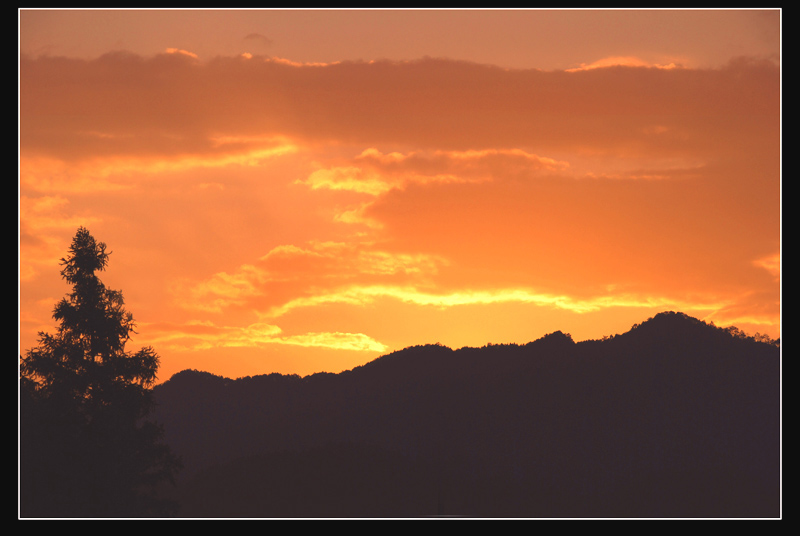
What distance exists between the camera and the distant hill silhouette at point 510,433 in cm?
8031

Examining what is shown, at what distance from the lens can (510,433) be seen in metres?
92.1

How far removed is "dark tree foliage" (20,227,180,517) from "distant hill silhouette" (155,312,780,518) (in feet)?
→ 149

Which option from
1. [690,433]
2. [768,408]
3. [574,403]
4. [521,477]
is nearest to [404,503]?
[521,477]

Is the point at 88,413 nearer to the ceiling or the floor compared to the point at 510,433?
nearer to the ceiling

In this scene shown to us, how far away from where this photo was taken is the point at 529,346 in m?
102

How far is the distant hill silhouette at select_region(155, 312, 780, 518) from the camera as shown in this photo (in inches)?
3162

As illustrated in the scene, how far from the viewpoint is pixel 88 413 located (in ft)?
103

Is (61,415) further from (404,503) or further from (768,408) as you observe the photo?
(768,408)

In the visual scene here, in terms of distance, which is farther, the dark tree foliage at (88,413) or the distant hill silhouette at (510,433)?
the distant hill silhouette at (510,433)

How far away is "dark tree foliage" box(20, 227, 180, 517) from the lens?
100ft

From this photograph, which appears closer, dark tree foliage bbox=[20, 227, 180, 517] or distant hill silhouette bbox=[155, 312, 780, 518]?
dark tree foliage bbox=[20, 227, 180, 517]

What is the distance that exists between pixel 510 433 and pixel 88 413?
223ft

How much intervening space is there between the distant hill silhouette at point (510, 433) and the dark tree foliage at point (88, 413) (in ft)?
149

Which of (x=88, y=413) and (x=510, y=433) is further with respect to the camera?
(x=510, y=433)
